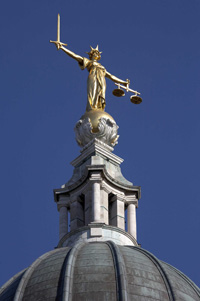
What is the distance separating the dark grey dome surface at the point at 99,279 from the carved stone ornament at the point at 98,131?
12963 mm

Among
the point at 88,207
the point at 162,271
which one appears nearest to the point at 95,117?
the point at 88,207

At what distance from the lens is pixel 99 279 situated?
7556cm

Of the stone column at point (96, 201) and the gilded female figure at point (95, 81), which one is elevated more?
the gilded female figure at point (95, 81)

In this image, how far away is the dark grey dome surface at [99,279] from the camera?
74.5 m

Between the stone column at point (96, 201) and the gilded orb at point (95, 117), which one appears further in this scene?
the gilded orb at point (95, 117)

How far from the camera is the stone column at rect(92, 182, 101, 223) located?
86.0 meters

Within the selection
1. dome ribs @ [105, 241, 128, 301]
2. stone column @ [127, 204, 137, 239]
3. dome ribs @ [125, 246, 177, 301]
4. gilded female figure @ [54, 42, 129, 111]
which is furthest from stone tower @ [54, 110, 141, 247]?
dome ribs @ [105, 241, 128, 301]

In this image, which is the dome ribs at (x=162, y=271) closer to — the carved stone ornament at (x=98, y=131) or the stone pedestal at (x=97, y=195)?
the stone pedestal at (x=97, y=195)

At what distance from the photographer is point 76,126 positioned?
92.6m

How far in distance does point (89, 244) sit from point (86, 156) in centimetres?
1074

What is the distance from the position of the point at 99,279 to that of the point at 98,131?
18.3 meters

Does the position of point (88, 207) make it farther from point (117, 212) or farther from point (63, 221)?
point (63, 221)

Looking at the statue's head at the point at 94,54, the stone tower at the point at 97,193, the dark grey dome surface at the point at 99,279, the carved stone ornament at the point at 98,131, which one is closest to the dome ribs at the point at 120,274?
the dark grey dome surface at the point at 99,279

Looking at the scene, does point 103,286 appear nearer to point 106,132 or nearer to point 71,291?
point 71,291
